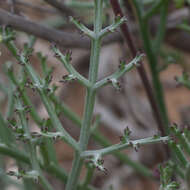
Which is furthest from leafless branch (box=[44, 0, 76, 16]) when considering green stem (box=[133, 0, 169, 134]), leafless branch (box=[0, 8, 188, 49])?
green stem (box=[133, 0, 169, 134])

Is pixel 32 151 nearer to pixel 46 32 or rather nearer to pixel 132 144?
pixel 132 144

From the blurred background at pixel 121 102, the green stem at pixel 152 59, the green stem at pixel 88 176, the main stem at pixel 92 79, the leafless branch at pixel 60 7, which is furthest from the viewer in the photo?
the blurred background at pixel 121 102

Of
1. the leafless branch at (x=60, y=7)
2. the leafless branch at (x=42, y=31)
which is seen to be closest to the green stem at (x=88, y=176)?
the leafless branch at (x=42, y=31)

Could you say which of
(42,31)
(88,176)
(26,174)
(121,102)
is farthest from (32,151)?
(121,102)

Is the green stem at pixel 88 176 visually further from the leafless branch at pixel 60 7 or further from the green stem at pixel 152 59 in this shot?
the leafless branch at pixel 60 7

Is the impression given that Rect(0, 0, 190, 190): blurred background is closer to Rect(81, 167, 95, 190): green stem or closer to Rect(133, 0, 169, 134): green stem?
Rect(133, 0, 169, 134): green stem

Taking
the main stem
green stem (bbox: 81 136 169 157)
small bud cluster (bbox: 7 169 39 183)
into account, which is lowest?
small bud cluster (bbox: 7 169 39 183)

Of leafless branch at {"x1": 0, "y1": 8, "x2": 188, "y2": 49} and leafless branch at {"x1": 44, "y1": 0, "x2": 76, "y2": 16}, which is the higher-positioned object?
leafless branch at {"x1": 44, "y1": 0, "x2": 76, "y2": 16}

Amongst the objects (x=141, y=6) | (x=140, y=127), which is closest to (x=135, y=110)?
(x=140, y=127)

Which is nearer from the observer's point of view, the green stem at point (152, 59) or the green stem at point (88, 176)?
the green stem at point (88, 176)

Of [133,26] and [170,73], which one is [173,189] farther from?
[170,73]

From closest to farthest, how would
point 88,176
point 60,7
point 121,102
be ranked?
point 88,176, point 60,7, point 121,102
